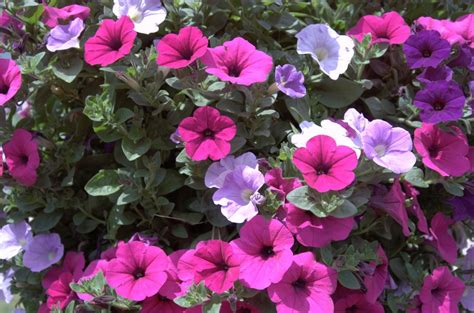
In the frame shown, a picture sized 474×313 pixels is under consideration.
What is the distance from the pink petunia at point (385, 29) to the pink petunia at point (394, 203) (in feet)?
1.18

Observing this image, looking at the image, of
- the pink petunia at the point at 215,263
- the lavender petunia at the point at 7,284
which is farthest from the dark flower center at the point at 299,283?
the lavender petunia at the point at 7,284

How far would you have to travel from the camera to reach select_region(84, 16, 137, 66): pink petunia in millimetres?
1333

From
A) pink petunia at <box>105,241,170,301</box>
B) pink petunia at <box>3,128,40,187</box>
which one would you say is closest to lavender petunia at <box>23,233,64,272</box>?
pink petunia at <box>3,128,40,187</box>

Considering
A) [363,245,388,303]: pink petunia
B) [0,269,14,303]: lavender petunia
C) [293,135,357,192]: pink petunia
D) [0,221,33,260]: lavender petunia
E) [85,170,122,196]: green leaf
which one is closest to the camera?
[293,135,357,192]: pink petunia

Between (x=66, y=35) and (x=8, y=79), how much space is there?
16 cm

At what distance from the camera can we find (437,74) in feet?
4.77

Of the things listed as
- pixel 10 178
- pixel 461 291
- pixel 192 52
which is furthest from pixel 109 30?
pixel 461 291

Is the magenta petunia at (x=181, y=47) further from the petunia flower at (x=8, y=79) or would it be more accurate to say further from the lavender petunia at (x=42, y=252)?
the lavender petunia at (x=42, y=252)

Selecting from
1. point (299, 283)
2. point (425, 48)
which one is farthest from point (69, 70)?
point (425, 48)

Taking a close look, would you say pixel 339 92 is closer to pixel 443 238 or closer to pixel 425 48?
pixel 425 48

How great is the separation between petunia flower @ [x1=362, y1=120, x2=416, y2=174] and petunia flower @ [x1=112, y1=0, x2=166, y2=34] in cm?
55

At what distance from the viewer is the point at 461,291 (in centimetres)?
139

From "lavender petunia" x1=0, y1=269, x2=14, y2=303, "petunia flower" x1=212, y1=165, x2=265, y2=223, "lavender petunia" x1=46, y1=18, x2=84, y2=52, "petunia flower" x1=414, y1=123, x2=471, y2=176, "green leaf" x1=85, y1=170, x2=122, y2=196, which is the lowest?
"lavender petunia" x1=0, y1=269, x2=14, y2=303

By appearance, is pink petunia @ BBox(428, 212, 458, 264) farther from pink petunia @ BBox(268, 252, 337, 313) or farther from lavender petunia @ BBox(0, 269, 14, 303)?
lavender petunia @ BBox(0, 269, 14, 303)
